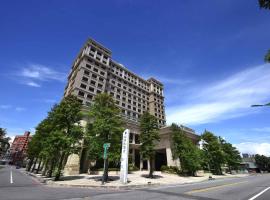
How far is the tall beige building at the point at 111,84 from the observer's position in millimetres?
55391

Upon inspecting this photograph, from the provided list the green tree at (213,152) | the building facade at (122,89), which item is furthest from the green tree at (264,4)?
the green tree at (213,152)

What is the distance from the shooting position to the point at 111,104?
23047 mm

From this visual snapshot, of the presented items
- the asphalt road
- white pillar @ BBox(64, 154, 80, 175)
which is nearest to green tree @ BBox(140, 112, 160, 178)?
the asphalt road

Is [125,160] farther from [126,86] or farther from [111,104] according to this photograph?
[126,86]

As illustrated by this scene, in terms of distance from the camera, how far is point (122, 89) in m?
71.1

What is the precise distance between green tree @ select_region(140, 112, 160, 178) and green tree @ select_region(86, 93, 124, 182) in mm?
5390

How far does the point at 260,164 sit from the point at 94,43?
106006mm

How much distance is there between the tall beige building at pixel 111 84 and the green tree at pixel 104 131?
23948 millimetres

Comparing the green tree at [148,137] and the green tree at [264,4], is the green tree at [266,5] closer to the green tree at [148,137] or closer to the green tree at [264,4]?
the green tree at [264,4]

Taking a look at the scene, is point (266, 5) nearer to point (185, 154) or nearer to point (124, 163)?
point (124, 163)

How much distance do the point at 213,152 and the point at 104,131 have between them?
101ft

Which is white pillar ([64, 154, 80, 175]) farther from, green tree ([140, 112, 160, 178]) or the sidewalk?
green tree ([140, 112, 160, 178])

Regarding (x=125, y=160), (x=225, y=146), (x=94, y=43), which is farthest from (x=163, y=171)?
(x=94, y=43)

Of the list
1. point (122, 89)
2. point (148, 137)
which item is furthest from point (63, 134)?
point (122, 89)
